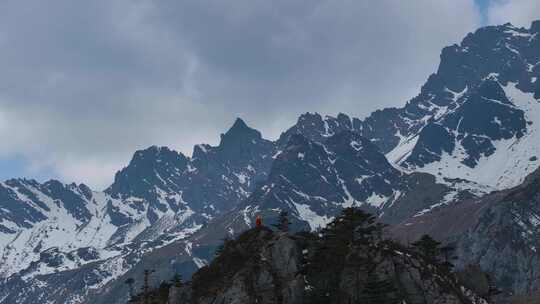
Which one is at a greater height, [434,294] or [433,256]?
[433,256]

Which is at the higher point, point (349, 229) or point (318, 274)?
point (349, 229)

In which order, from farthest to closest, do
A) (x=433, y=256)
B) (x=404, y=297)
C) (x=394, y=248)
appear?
(x=433, y=256), (x=394, y=248), (x=404, y=297)

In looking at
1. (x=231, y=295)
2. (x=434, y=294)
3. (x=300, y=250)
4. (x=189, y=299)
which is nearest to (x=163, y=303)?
(x=189, y=299)

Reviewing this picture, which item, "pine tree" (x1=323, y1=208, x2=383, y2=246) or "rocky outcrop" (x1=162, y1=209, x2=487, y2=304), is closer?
"rocky outcrop" (x1=162, y1=209, x2=487, y2=304)

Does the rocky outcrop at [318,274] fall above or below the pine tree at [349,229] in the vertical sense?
below

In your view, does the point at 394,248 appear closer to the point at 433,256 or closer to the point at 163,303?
the point at 433,256

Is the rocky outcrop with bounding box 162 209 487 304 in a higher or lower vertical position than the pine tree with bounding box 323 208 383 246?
lower

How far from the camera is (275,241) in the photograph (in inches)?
4454

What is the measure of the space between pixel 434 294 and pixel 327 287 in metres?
14.4

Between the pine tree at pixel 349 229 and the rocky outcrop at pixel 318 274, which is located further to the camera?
the pine tree at pixel 349 229

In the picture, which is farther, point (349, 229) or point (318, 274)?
point (349, 229)

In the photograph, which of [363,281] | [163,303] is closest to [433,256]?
[363,281]

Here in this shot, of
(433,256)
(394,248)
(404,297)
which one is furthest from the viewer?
(433,256)

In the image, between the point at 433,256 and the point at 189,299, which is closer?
the point at 189,299
